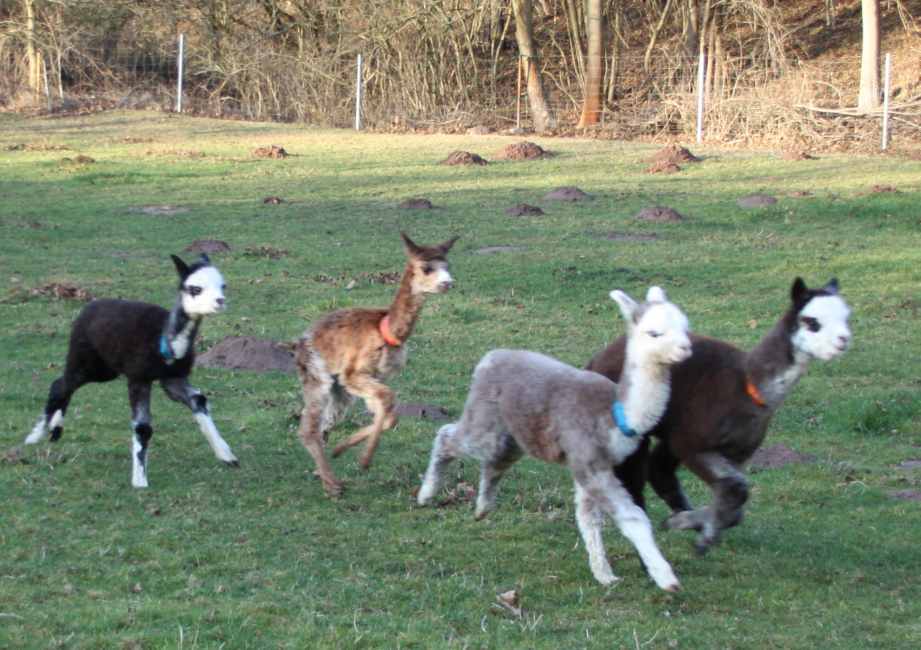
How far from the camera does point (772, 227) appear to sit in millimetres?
19266

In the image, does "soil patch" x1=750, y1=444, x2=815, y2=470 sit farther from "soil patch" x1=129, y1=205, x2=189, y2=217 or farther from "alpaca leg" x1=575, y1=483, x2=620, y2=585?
"soil patch" x1=129, y1=205, x2=189, y2=217

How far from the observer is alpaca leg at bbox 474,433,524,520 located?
757 centimetres

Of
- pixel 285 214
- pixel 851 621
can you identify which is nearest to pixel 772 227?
pixel 285 214

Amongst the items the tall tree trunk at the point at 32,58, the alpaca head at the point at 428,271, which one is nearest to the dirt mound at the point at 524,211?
the alpaca head at the point at 428,271

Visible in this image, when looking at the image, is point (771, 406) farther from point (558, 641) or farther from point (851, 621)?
point (558, 641)

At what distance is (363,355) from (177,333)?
1.24 metres

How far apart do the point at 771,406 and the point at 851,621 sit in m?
1.22

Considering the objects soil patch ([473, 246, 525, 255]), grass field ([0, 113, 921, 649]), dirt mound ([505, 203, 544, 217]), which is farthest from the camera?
dirt mound ([505, 203, 544, 217])

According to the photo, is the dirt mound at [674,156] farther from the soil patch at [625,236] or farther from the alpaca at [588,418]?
the alpaca at [588,418]

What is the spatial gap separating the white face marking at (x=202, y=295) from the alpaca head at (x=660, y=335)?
3.05 m

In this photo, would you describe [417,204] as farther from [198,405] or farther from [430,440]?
[198,405]

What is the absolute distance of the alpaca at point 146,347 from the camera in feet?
28.3

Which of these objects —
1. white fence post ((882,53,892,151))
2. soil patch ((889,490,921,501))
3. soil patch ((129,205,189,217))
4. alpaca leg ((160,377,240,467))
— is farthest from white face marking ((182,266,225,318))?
white fence post ((882,53,892,151))

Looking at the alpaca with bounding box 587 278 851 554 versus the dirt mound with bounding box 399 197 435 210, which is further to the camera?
the dirt mound with bounding box 399 197 435 210
